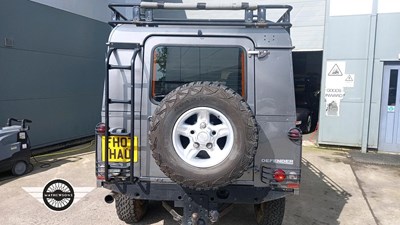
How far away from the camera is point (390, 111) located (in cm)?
788

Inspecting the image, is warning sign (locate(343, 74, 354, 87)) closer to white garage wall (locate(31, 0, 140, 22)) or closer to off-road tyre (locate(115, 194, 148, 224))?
off-road tyre (locate(115, 194, 148, 224))

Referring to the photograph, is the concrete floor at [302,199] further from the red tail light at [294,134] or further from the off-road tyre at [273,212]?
the red tail light at [294,134]

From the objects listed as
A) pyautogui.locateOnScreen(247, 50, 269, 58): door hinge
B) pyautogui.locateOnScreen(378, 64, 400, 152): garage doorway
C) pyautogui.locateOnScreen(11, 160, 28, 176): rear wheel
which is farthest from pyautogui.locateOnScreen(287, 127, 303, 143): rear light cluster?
pyautogui.locateOnScreen(378, 64, 400, 152): garage doorway

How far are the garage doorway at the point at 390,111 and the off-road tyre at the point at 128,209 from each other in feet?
A: 22.9

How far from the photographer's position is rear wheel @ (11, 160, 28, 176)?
5.41 metres

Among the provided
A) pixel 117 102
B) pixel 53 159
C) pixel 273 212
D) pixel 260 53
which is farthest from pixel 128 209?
pixel 53 159

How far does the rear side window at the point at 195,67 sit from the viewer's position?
9.75 ft

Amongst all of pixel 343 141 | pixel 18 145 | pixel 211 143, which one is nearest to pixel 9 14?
pixel 18 145

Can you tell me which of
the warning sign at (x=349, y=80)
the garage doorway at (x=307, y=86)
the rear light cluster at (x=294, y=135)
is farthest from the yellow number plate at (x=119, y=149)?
the garage doorway at (x=307, y=86)

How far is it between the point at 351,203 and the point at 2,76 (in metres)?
6.95

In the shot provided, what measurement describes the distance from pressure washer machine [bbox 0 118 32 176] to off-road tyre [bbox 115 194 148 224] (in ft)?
9.44

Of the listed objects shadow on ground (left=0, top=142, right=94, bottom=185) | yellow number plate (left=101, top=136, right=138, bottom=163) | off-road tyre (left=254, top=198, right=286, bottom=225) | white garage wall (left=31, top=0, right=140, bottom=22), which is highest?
white garage wall (left=31, top=0, right=140, bottom=22)

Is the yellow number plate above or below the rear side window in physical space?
below

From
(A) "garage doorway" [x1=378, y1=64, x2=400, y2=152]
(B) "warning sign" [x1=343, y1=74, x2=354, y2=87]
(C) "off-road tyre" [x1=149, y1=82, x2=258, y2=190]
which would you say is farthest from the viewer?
(B) "warning sign" [x1=343, y1=74, x2=354, y2=87]
